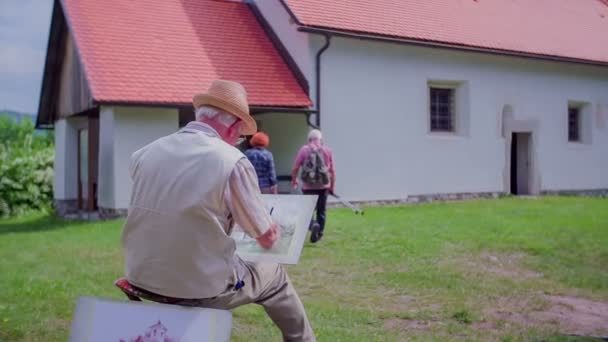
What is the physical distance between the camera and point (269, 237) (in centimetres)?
338

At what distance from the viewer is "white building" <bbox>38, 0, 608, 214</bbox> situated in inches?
614

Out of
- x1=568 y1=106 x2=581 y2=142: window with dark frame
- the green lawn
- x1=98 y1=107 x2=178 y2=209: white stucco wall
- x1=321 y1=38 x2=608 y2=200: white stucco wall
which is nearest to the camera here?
the green lawn

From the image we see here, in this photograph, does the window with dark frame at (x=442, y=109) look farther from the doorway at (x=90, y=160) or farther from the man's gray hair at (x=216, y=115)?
the man's gray hair at (x=216, y=115)

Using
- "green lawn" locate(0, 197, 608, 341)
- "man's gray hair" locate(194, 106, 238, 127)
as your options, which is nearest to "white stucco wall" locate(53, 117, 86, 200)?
"green lawn" locate(0, 197, 608, 341)

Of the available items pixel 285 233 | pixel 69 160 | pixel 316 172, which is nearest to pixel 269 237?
pixel 285 233

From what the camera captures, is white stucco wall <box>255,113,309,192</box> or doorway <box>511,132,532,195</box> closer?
white stucco wall <box>255,113,309,192</box>

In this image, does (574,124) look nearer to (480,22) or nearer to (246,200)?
(480,22)

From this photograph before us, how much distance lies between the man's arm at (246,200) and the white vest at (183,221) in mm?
42

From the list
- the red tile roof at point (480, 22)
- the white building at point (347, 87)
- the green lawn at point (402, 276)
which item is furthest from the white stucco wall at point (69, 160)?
the red tile roof at point (480, 22)

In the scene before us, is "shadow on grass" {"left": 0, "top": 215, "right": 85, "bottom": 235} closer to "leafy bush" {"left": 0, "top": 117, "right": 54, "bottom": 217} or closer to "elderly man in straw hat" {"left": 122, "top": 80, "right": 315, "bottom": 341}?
"leafy bush" {"left": 0, "top": 117, "right": 54, "bottom": 217}

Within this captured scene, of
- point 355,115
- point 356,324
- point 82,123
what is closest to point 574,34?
point 355,115

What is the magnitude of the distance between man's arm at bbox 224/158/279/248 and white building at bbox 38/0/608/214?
11.7 meters

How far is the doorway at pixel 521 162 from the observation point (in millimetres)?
20844

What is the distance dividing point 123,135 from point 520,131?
38.7 ft
